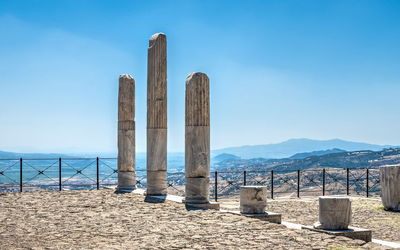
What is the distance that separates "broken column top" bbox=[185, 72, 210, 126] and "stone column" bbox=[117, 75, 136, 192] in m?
5.55

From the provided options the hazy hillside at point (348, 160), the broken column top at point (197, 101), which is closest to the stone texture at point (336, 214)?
the broken column top at point (197, 101)

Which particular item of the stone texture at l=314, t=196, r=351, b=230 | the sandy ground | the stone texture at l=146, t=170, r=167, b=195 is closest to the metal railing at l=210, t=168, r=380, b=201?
the sandy ground

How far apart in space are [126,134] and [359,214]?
897 cm

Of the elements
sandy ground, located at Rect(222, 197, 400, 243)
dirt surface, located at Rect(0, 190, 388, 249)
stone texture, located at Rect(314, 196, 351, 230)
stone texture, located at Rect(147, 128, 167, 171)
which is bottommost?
sandy ground, located at Rect(222, 197, 400, 243)

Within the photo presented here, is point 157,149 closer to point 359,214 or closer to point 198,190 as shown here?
point 198,190

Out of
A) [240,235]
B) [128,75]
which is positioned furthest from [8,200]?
[240,235]

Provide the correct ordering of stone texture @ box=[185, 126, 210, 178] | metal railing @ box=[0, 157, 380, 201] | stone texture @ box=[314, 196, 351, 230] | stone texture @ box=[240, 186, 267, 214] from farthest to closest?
metal railing @ box=[0, 157, 380, 201]
stone texture @ box=[185, 126, 210, 178]
stone texture @ box=[240, 186, 267, 214]
stone texture @ box=[314, 196, 351, 230]

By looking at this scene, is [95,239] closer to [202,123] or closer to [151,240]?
[151,240]

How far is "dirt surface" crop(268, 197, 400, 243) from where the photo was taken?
47.4 ft

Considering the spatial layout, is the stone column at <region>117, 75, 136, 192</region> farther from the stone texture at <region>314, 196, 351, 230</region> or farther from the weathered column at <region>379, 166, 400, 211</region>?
the stone texture at <region>314, 196, 351, 230</region>

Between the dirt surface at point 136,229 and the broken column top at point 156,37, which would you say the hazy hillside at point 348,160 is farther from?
the dirt surface at point 136,229

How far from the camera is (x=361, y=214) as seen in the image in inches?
693

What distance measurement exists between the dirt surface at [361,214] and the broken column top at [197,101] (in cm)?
396

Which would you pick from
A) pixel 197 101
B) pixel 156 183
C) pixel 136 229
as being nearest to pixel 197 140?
pixel 197 101
